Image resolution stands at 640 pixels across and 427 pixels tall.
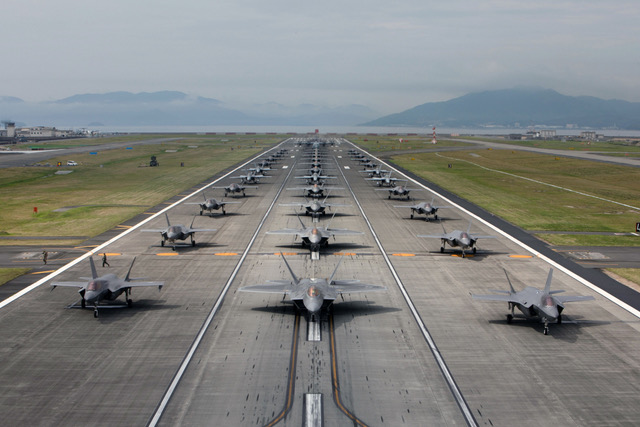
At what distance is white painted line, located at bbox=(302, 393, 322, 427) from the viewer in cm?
2145

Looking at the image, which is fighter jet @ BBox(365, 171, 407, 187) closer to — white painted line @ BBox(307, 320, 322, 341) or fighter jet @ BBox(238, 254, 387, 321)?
fighter jet @ BBox(238, 254, 387, 321)

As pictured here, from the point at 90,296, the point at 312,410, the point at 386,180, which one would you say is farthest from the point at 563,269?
the point at 386,180

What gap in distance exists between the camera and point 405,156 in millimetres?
171250

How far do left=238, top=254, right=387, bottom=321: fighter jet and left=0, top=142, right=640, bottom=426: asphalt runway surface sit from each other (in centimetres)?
140

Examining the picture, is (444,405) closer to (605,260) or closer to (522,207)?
(605,260)

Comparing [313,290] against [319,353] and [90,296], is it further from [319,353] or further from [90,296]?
[90,296]

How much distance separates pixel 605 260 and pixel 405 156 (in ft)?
411

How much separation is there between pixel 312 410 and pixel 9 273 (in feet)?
108

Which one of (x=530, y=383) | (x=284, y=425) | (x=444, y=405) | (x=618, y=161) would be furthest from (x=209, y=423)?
(x=618, y=161)

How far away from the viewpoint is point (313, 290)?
31.3 metres

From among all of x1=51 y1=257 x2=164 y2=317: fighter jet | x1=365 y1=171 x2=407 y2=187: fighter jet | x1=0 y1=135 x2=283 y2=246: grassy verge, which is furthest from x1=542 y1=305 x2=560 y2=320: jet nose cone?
x1=365 y1=171 x2=407 y2=187: fighter jet

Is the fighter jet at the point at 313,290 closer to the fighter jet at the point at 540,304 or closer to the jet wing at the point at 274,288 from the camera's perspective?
the jet wing at the point at 274,288

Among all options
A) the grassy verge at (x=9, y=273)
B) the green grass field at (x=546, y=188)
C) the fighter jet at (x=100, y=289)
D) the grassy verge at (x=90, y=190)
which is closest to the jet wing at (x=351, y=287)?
the fighter jet at (x=100, y=289)

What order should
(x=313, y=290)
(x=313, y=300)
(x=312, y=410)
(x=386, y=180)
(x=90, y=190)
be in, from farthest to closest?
(x=386, y=180) → (x=90, y=190) → (x=313, y=290) → (x=313, y=300) → (x=312, y=410)
